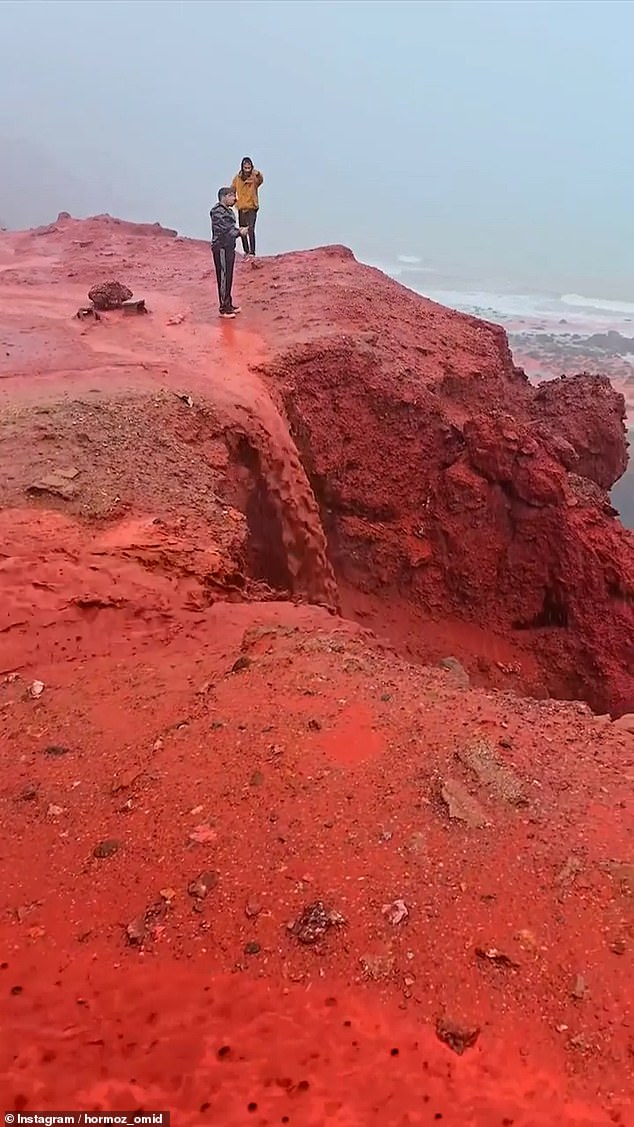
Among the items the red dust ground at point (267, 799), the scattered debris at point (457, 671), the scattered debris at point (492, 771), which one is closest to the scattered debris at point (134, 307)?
the red dust ground at point (267, 799)

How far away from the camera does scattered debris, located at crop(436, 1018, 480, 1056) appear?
116 inches

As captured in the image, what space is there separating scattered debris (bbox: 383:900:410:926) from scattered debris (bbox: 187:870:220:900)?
2.40 ft

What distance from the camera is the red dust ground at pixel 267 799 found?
2.93 m

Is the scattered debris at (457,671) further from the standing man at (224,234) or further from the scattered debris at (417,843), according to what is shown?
the standing man at (224,234)

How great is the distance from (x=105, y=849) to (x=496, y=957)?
1.73 m

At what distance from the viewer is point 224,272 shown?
1104cm

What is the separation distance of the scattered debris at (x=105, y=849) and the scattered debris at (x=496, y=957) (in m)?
1.62

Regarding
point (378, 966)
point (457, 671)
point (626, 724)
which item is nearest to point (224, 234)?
point (457, 671)

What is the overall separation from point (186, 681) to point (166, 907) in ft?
5.25

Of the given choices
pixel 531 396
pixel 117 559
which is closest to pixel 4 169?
pixel 531 396

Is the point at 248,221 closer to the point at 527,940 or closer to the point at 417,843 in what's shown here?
the point at 417,843

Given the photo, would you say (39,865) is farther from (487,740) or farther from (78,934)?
(487,740)

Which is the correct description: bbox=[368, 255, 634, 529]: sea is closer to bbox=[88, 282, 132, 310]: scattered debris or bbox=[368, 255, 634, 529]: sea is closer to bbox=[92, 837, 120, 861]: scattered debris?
bbox=[88, 282, 132, 310]: scattered debris

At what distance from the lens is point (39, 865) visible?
369 centimetres
